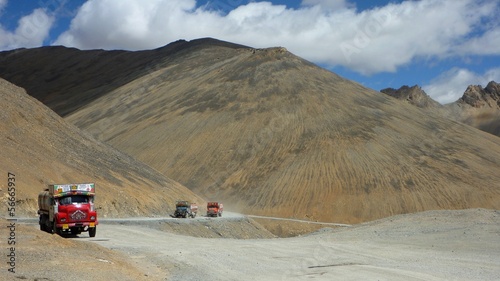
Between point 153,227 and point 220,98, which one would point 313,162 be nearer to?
point 220,98

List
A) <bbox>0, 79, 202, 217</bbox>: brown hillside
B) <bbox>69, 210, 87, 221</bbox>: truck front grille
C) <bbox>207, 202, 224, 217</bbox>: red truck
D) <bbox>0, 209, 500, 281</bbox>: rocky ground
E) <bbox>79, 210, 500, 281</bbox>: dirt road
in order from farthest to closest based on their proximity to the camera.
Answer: <bbox>207, 202, 224, 217</bbox>: red truck → <bbox>0, 79, 202, 217</bbox>: brown hillside → <bbox>69, 210, 87, 221</bbox>: truck front grille → <bbox>79, 210, 500, 281</bbox>: dirt road → <bbox>0, 209, 500, 281</bbox>: rocky ground

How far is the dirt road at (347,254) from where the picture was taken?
19359 millimetres

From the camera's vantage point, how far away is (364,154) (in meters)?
85.9

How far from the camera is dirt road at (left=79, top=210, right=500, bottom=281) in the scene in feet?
63.5

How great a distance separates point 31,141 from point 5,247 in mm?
31988

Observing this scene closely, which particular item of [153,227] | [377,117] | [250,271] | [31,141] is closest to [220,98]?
[377,117]

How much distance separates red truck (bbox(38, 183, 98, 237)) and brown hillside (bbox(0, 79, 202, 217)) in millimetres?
12332

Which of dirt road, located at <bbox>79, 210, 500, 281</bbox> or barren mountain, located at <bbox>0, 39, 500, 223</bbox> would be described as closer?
dirt road, located at <bbox>79, 210, 500, 281</bbox>

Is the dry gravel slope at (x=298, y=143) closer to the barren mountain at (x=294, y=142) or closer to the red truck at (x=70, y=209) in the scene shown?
the barren mountain at (x=294, y=142)

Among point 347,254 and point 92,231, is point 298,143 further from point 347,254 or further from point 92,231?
point 347,254

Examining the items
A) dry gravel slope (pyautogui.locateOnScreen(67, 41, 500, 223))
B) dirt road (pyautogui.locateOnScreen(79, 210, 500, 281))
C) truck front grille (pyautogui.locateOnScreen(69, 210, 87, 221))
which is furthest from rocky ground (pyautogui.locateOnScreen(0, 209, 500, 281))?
dry gravel slope (pyautogui.locateOnScreen(67, 41, 500, 223))

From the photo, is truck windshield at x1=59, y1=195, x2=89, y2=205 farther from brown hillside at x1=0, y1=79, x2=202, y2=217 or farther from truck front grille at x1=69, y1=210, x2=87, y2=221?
brown hillside at x1=0, y1=79, x2=202, y2=217

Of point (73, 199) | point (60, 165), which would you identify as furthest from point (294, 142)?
point (73, 199)

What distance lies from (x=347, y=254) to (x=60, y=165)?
93.6 feet
